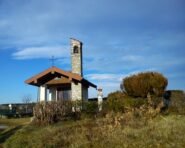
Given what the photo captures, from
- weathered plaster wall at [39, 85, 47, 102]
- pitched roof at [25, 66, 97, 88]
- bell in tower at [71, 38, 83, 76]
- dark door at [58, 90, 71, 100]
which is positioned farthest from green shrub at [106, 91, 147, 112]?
dark door at [58, 90, 71, 100]

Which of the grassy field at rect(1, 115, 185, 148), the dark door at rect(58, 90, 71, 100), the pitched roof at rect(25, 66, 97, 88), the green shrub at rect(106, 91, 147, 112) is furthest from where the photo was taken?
the dark door at rect(58, 90, 71, 100)

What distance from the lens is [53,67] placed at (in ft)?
98.4

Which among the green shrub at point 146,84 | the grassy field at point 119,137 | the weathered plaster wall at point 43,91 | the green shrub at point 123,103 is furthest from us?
the weathered plaster wall at point 43,91

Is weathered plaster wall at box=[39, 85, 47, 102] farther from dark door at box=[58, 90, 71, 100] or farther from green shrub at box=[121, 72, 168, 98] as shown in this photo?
green shrub at box=[121, 72, 168, 98]

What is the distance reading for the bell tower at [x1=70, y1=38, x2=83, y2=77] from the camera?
31.6 metres

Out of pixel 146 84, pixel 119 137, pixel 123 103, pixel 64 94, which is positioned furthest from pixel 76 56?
pixel 119 137

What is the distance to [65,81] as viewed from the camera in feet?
105

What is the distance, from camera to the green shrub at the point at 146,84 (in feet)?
86.3

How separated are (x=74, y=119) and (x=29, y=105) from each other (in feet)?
72.0

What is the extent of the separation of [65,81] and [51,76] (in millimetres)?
1251

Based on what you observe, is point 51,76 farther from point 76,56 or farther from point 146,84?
point 146,84

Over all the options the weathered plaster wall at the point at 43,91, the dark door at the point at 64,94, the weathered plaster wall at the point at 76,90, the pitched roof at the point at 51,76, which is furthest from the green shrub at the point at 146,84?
the dark door at the point at 64,94

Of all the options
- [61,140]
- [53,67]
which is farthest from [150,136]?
[53,67]

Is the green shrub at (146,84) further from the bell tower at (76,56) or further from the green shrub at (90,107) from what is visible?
the bell tower at (76,56)
